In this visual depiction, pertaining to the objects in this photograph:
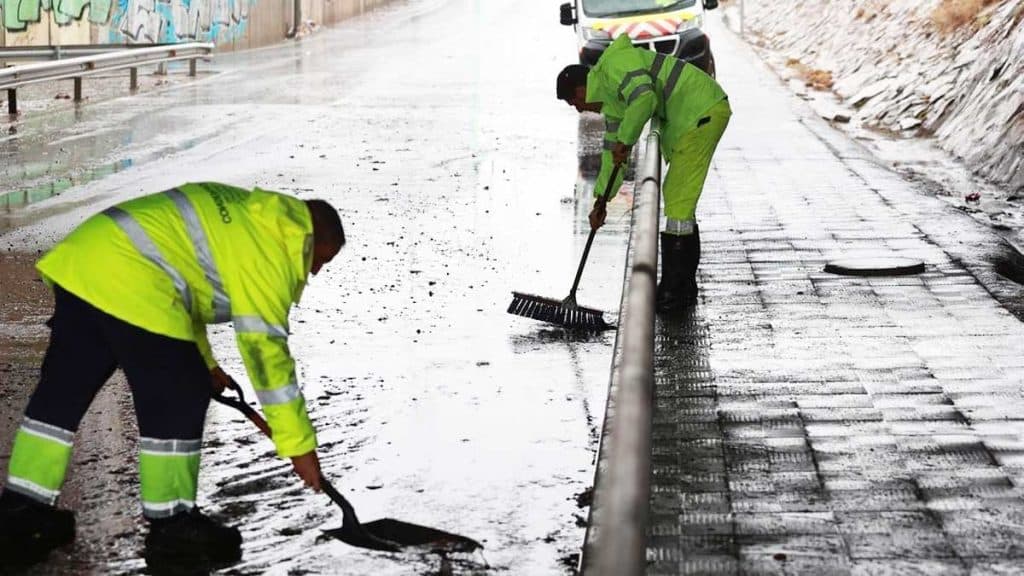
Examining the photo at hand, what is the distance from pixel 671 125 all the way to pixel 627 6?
12.6 meters

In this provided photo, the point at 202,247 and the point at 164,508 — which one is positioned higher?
the point at 202,247

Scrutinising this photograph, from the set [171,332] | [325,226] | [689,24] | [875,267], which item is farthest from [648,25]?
[171,332]

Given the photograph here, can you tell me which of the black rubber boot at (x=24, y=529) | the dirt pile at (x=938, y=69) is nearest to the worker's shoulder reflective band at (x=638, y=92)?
the black rubber boot at (x=24, y=529)

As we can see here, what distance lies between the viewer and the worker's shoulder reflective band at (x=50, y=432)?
4969 mm

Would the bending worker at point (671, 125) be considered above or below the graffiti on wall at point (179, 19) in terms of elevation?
above

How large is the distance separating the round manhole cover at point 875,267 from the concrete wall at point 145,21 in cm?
1862

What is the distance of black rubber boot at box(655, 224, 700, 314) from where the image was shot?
8883 millimetres

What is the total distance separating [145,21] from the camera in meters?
31.3

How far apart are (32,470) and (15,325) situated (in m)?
3.60

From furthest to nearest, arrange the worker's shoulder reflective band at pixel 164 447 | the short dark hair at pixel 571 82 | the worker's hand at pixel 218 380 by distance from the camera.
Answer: the short dark hair at pixel 571 82, the worker's hand at pixel 218 380, the worker's shoulder reflective band at pixel 164 447

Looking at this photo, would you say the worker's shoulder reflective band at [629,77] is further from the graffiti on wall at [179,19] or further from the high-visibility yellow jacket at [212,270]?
the graffiti on wall at [179,19]

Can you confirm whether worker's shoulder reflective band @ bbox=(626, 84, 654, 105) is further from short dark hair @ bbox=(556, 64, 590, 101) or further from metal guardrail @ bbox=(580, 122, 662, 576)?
metal guardrail @ bbox=(580, 122, 662, 576)

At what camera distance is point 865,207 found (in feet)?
41.1

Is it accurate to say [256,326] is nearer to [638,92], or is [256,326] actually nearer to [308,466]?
[308,466]
